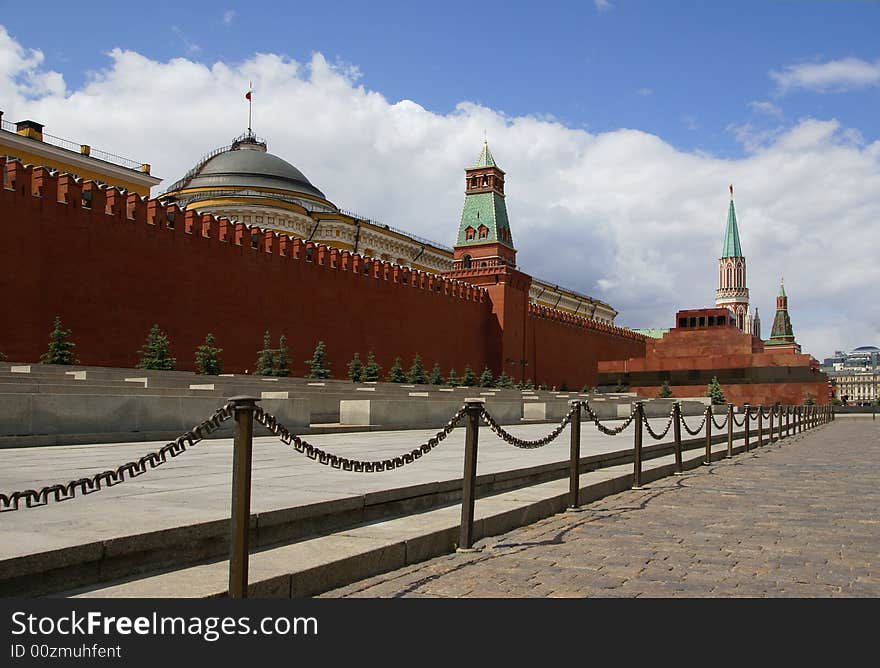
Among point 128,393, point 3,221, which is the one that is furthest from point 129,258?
point 128,393

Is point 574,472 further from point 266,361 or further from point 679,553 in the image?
point 266,361

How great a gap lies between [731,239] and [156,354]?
9444 cm

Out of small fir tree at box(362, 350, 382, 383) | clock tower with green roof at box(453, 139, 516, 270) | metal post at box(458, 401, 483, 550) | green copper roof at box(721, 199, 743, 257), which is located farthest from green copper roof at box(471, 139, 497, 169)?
green copper roof at box(721, 199, 743, 257)

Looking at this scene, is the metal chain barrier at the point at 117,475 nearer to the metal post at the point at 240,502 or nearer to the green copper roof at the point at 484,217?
the metal post at the point at 240,502

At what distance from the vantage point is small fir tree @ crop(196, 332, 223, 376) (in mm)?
19141

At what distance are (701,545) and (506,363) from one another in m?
30.8

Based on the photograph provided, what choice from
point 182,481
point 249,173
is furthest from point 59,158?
point 182,481

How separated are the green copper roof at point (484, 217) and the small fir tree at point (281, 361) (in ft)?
68.4

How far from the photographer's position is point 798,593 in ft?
12.3

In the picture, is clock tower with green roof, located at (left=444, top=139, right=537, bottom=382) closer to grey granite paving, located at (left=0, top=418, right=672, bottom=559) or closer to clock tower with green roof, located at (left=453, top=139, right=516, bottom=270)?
clock tower with green roof, located at (left=453, top=139, right=516, bottom=270)

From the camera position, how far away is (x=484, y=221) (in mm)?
42000

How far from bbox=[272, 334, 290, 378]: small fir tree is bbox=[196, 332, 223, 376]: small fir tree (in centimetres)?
173

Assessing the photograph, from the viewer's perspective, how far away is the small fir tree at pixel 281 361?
21188mm

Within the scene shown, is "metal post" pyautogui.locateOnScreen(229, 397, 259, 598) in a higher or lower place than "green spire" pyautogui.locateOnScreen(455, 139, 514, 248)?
lower
